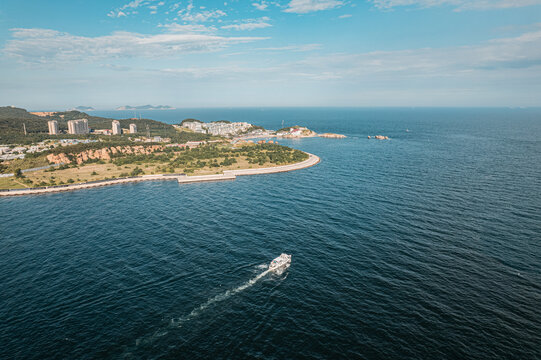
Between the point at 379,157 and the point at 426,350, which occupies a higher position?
the point at 379,157

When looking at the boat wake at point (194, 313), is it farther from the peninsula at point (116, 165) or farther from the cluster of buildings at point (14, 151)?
the cluster of buildings at point (14, 151)

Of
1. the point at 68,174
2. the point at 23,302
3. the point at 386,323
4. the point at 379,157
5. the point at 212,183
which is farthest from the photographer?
the point at 379,157

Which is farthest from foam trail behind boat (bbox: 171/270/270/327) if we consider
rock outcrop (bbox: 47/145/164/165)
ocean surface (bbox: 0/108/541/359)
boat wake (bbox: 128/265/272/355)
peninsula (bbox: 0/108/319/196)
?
rock outcrop (bbox: 47/145/164/165)

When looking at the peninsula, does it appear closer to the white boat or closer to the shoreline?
the shoreline

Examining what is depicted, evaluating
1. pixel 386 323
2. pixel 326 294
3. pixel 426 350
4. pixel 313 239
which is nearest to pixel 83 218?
pixel 313 239

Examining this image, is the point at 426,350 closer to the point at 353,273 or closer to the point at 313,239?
the point at 353,273

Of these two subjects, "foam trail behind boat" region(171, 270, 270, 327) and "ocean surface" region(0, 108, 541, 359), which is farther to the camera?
"foam trail behind boat" region(171, 270, 270, 327)
